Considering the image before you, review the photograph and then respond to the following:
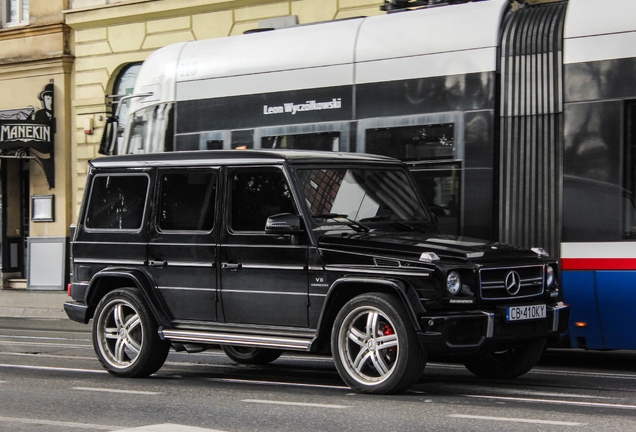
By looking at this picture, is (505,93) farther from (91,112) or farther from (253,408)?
(91,112)

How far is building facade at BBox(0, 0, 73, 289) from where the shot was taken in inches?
1008

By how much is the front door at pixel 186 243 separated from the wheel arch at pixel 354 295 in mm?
1195

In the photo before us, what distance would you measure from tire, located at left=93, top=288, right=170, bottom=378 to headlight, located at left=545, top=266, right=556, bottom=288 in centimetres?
337

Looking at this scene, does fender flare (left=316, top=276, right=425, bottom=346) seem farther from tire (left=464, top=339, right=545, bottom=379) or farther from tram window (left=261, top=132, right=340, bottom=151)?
tram window (left=261, top=132, right=340, bottom=151)

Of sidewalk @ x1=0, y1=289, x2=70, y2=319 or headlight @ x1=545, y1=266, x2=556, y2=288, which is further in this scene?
sidewalk @ x1=0, y1=289, x2=70, y2=319

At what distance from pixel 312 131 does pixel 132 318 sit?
314cm

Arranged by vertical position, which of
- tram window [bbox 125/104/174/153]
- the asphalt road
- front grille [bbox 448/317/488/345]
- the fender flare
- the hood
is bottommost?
the asphalt road

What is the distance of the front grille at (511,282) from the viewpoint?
339 inches

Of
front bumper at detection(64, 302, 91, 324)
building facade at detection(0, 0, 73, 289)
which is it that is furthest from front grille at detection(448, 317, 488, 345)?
building facade at detection(0, 0, 73, 289)

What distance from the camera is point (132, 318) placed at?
1028 cm

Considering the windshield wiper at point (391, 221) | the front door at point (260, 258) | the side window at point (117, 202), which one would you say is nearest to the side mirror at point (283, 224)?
the front door at point (260, 258)

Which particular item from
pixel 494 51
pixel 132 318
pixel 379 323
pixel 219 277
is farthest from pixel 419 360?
pixel 494 51

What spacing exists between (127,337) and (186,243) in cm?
106

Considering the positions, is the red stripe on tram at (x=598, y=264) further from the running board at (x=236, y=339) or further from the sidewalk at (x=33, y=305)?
the sidewalk at (x=33, y=305)
